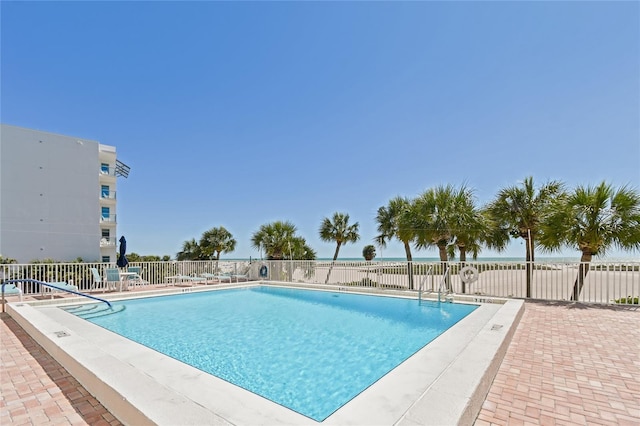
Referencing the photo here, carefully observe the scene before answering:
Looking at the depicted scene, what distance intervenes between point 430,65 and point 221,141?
13.8 meters

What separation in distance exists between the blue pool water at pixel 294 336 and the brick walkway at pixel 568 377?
5.02 ft

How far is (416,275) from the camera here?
11.8 m

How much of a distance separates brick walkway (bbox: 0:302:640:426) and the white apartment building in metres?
25.5

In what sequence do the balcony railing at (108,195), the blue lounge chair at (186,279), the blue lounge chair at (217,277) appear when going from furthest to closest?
the balcony railing at (108,195) → the blue lounge chair at (217,277) → the blue lounge chair at (186,279)

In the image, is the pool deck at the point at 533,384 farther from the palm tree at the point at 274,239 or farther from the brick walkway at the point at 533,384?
the palm tree at the point at 274,239

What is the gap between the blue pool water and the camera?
159 inches

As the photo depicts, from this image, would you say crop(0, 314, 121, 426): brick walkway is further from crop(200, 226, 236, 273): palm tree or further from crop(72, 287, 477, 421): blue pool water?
crop(200, 226, 236, 273): palm tree

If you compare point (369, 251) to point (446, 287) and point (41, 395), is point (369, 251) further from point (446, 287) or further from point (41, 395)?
point (41, 395)

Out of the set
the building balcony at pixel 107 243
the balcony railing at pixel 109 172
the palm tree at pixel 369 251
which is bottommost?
the palm tree at pixel 369 251

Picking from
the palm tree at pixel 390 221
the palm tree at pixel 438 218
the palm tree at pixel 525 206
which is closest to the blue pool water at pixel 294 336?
the palm tree at pixel 438 218

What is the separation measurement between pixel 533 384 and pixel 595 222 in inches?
314

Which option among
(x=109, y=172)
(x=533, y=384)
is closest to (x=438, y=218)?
(x=533, y=384)

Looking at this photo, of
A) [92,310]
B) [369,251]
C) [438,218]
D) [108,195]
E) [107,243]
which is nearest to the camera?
[92,310]

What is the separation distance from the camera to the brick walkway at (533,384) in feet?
8.91
